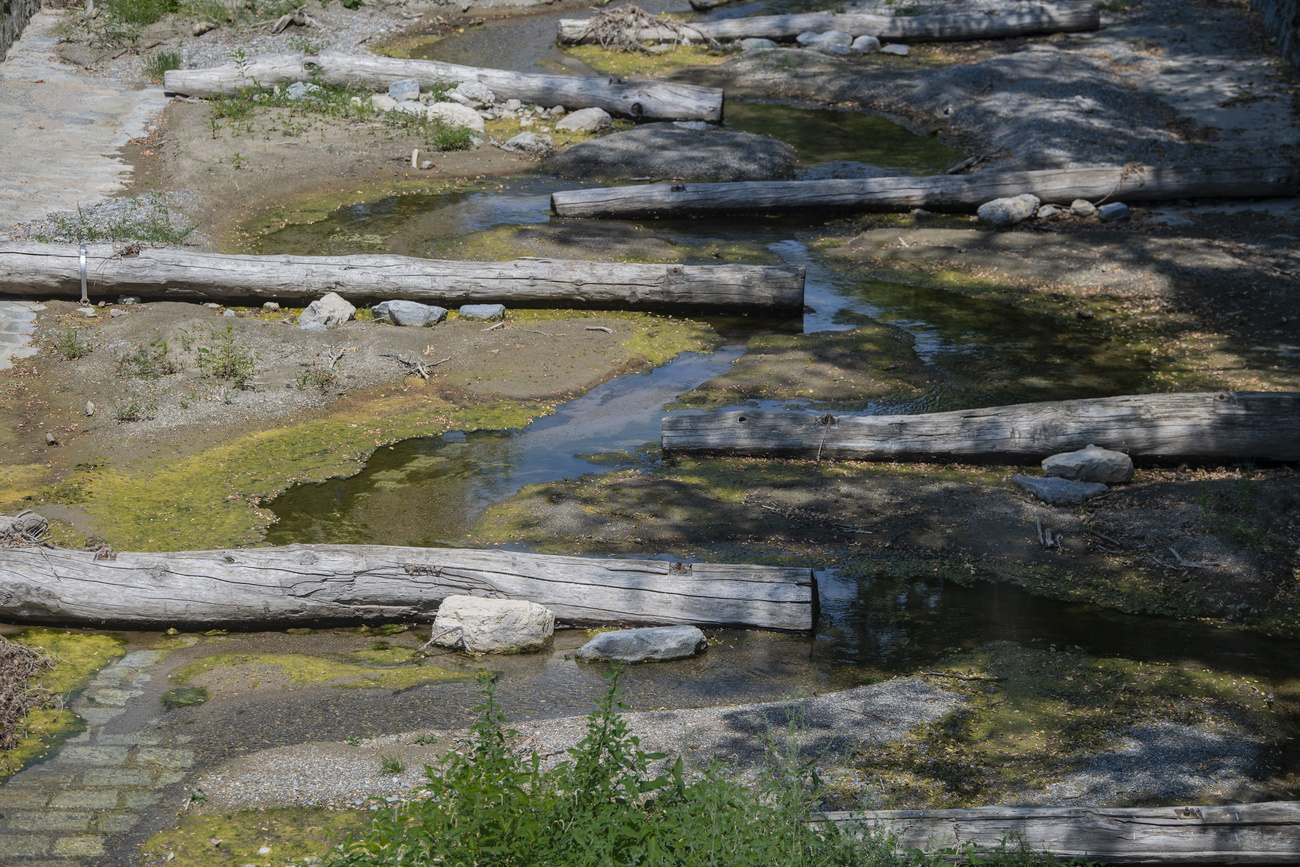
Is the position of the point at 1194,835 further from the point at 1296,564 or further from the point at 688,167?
the point at 688,167

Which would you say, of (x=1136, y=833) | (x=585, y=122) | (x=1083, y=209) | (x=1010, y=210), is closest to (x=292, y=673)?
(x=1136, y=833)

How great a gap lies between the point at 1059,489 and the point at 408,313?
606cm

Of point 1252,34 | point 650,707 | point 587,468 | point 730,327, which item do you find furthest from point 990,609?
point 1252,34

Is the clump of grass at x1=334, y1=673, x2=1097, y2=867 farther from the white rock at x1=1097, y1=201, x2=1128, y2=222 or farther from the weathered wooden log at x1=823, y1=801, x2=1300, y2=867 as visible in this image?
the white rock at x1=1097, y1=201, x2=1128, y2=222

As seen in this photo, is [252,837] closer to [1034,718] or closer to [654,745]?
[654,745]

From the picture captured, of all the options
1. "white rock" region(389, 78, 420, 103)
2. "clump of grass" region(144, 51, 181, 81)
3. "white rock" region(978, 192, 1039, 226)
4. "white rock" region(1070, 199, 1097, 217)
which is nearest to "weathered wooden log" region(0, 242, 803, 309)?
"white rock" region(978, 192, 1039, 226)

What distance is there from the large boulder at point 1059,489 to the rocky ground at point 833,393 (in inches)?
5.3

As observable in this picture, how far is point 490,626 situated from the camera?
6.25 m

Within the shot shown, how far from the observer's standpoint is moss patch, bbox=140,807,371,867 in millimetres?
4520

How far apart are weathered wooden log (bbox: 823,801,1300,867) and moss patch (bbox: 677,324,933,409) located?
5.27 m

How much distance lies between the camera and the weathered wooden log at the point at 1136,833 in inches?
166

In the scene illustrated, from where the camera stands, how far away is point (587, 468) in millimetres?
8391

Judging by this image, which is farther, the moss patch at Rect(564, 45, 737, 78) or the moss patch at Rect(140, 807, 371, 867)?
the moss patch at Rect(564, 45, 737, 78)

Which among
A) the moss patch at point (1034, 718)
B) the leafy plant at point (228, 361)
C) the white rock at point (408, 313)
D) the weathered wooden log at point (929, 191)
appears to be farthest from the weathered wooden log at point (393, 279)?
the moss patch at point (1034, 718)
